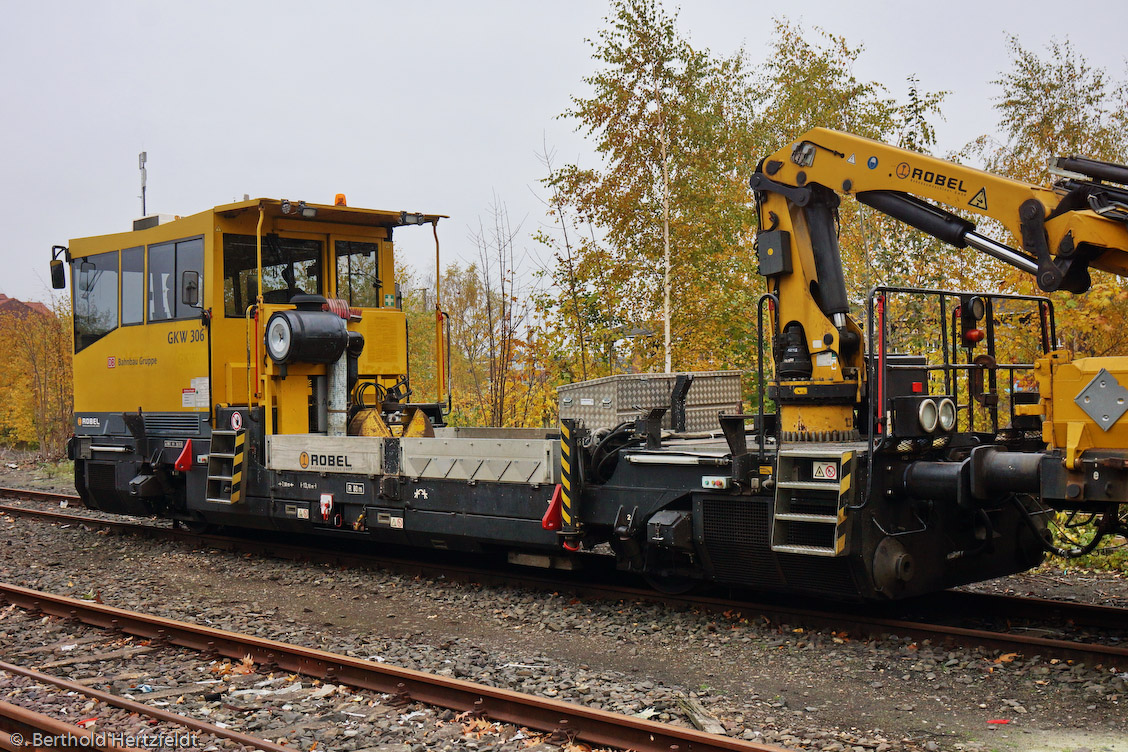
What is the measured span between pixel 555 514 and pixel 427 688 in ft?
7.59

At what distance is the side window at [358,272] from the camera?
1098 centimetres

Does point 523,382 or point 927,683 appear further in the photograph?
point 523,382

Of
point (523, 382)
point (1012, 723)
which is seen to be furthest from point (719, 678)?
point (523, 382)

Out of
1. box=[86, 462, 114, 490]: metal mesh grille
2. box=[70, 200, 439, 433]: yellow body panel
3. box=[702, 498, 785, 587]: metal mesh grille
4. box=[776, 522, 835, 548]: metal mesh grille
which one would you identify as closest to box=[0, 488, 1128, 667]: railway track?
box=[702, 498, 785, 587]: metal mesh grille

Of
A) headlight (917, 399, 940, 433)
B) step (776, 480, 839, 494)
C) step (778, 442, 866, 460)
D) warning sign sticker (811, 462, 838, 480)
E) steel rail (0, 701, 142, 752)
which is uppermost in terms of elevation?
headlight (917, 399, 940, 433)

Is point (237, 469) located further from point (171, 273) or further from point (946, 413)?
point (946, 413)

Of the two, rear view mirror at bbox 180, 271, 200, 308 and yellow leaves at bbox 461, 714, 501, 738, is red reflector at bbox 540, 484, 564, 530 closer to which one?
yellow leaves at bbox 461, 714, 501, 738

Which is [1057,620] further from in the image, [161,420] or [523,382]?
[523,382]

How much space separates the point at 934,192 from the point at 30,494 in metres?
14.6

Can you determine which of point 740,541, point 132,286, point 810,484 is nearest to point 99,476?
point 132,286

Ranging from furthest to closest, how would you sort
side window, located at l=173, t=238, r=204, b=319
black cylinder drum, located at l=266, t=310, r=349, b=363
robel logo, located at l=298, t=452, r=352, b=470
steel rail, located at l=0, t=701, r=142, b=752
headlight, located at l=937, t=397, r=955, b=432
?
1. side window, located at l=173, t=238, r=204, b=319
2. black cylinder drum, located at l=266, t=310, r=349, b=363
3. robel logo, located at l=298, t=452, r=352, b=470
4. headlight, located at l=937, t=397, r=955, b=432
5. steel rail, located at l=0, t=701, r=142, b=752

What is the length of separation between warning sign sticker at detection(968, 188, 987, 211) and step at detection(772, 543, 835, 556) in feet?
8.00

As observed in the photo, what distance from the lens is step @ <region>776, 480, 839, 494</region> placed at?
603cm

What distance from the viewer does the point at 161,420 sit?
10.9 meters
